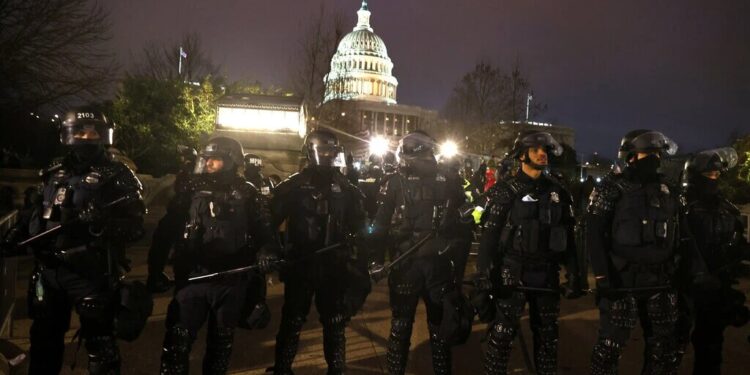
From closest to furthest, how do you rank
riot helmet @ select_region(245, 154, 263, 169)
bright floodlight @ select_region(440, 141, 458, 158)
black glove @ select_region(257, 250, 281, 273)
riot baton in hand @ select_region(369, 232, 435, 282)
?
1. black glove @ select_region(257, 250, 281, 273)
2. riot baton in hand @ select_region(369, 232, 435, 282)
3. riot helmet @ select_region(245, 154, 263, 169)
4. bright floodlight @ select_region(440, 141, 458, 158)

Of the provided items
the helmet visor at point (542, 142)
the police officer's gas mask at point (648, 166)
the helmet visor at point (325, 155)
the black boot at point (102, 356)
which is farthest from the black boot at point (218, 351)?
the police officer's gas mask at point (648, 166)

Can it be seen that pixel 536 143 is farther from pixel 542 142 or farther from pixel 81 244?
pixel 81 244

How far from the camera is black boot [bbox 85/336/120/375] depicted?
167 inches

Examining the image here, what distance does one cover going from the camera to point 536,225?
4.64 metres

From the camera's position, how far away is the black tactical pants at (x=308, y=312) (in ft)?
15.6

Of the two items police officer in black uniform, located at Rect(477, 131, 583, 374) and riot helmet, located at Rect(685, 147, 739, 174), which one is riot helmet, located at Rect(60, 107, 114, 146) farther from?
riot helmet, located at Rect(685, 147, 739, 174)

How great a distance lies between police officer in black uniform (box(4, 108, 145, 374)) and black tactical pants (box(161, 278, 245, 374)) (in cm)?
49

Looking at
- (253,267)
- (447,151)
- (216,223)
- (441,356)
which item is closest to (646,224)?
(441,356)

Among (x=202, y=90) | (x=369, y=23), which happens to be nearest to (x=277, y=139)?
(x=202, y=90)

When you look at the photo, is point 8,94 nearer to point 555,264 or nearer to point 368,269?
point 368,269

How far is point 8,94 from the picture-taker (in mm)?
15125

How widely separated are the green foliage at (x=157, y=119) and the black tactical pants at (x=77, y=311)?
91.5 ft

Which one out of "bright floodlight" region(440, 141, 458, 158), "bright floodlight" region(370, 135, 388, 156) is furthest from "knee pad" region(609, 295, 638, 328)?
"bright floodlight" region(370, 135, 388, 156)

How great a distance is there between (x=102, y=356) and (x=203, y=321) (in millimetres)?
797
